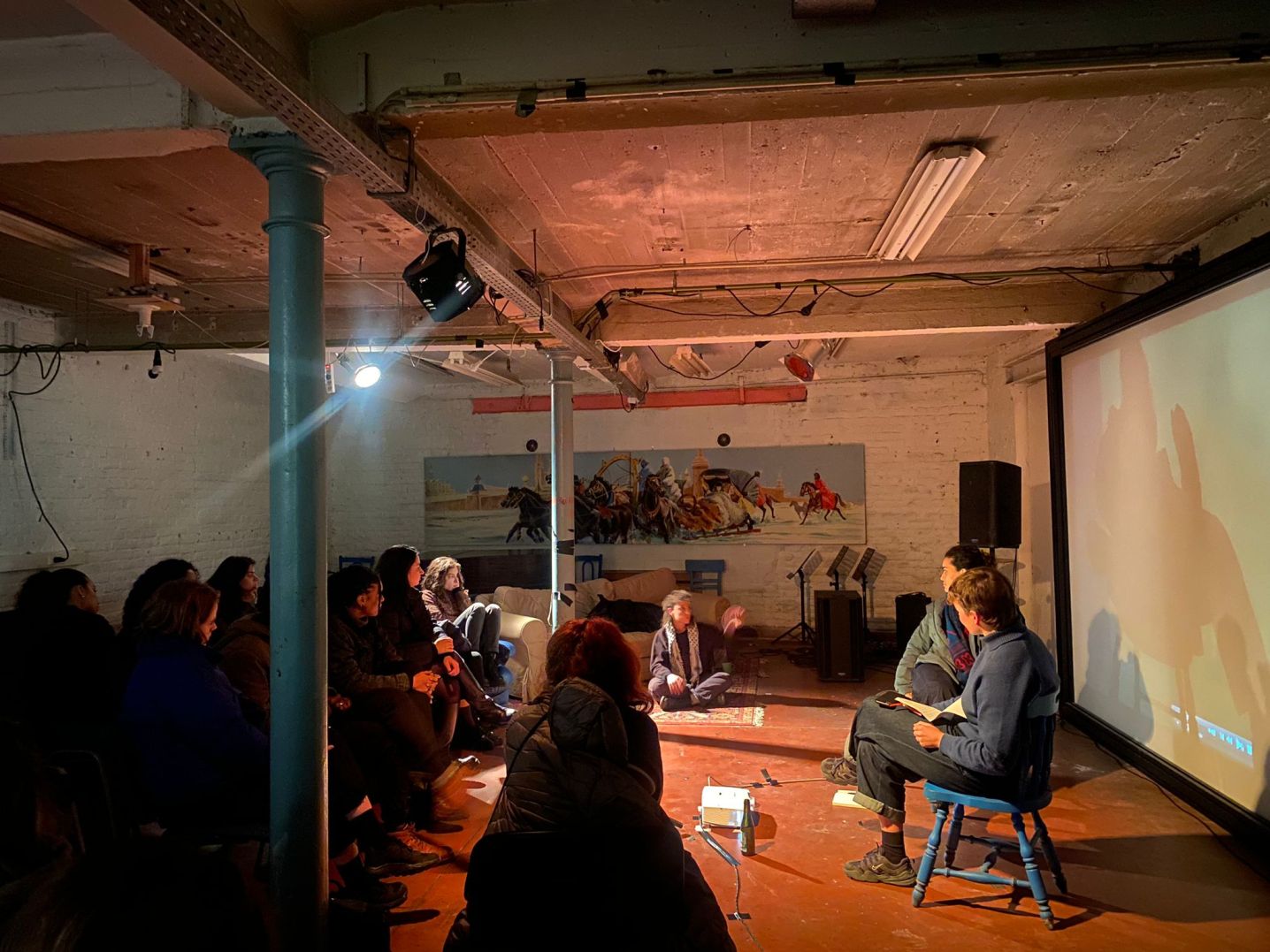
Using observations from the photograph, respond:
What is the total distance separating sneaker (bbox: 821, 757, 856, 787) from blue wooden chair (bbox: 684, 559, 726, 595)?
4439mm

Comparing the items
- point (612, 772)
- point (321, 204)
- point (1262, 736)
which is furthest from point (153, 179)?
point (1262, 736)

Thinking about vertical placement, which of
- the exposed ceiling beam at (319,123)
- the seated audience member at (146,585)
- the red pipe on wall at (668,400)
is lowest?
the seated audience member at (146,585)

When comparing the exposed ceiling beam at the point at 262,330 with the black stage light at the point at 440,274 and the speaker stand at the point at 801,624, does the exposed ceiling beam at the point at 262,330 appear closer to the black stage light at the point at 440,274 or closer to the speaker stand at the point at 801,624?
the black stage light at the point at 440,274

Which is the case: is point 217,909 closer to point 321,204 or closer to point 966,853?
point 321,204

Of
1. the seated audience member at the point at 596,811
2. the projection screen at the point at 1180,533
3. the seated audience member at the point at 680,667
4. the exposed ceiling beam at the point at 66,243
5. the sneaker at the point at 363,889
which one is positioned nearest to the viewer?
the seated audience member at the point at 596,811

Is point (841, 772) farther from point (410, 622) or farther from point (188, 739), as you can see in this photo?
point (188, 739)

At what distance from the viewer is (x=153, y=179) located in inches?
131

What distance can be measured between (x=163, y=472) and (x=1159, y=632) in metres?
7.51

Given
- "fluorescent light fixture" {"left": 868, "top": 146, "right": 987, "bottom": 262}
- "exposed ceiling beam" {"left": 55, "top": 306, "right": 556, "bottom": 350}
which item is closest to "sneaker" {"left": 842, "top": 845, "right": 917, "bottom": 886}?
"fluorescent light fixture" {"left": 868, "top": 146, "right": 987, "bottom": 262}

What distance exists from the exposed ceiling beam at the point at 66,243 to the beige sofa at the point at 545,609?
10.9 feet

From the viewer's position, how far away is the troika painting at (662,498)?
29.1ft

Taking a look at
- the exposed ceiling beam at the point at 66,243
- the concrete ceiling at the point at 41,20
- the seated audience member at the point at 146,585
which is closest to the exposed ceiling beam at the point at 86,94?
the concrete ceiling at the point at 41,20

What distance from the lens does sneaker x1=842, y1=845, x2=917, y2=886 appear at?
328cm

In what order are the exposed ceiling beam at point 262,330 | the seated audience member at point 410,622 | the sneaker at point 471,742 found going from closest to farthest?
the seated audience member at point 410,622 < the sneaker at point 471,742 < the exposed ceiling beam at point 262,330
